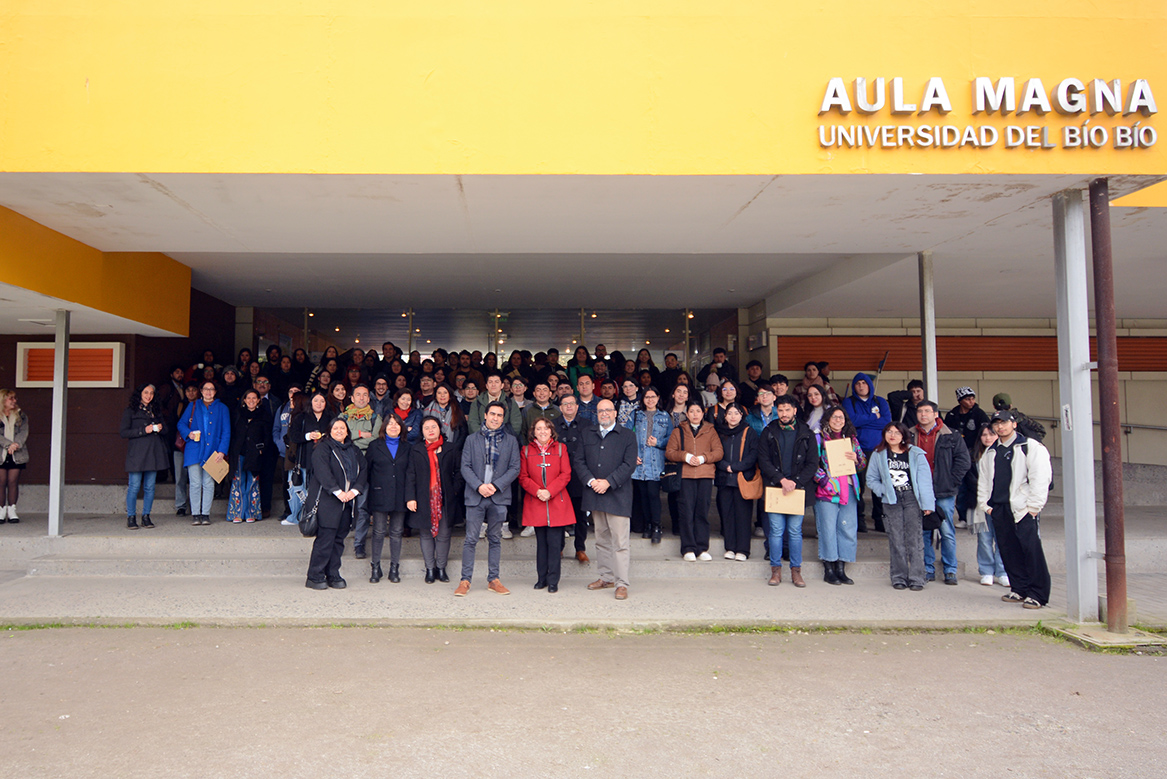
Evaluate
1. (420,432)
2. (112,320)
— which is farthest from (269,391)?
(420,432)

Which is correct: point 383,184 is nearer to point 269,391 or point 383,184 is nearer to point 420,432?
point 420,432

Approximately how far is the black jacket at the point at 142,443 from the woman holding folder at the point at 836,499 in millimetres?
7303

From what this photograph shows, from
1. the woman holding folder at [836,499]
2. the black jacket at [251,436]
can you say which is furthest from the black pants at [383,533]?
the woman holding folder at [836,499]

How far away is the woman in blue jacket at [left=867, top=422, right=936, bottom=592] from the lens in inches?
244

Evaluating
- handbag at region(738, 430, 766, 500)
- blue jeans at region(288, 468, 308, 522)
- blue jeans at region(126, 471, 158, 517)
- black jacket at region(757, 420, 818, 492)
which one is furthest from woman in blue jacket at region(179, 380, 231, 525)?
black jacket at region(757, 420, 818, 492)

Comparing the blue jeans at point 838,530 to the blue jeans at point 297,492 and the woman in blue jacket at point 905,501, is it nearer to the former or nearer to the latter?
the woman in blue jacket at point 905,501

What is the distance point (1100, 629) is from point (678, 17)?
5705mm

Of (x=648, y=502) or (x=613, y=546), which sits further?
(x=648, y=502)

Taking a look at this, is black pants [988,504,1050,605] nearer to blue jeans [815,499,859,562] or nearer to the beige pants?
blue jeans [815,499,859,562]

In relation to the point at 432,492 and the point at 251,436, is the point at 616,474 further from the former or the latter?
the point at 251,436

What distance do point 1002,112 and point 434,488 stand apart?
551 centimetres

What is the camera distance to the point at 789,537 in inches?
253

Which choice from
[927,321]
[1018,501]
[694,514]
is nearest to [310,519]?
[694,514]

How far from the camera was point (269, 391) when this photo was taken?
8609 millimetres
